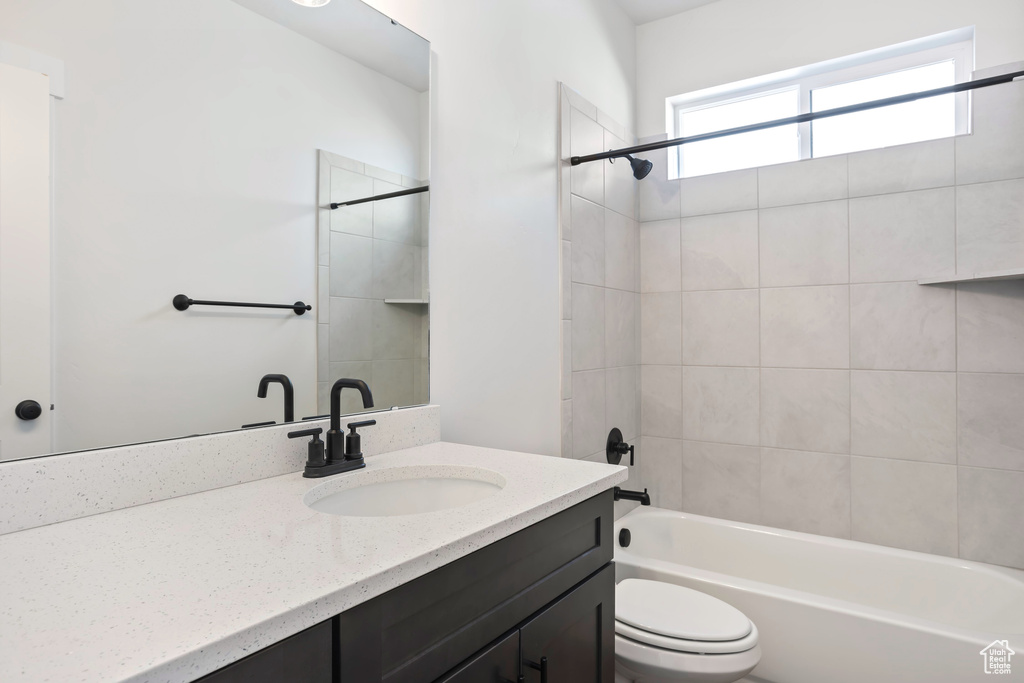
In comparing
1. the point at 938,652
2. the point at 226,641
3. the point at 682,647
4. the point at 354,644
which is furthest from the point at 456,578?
the point at 938,652

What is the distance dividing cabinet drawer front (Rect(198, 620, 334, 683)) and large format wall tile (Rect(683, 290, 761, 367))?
7.02 ft

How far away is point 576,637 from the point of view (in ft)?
3.20

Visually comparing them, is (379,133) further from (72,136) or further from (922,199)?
(922,199)

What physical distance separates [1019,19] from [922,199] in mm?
635

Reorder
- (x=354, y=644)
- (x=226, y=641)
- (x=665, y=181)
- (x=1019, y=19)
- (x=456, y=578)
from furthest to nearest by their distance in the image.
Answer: (x=665, y=181)
(x=1019, y=19)
(x=456, y=578)
(x=354, y=644)
(x=226, y=641)

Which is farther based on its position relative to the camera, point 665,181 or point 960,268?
point 665,181

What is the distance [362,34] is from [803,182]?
1786 millimetres

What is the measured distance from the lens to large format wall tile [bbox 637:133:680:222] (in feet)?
8.23

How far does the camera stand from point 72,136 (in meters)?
0.82

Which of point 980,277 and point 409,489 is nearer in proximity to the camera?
point 409,489

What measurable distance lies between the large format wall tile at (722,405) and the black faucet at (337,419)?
1.74 meters

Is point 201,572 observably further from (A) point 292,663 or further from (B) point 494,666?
(B) point 494,666

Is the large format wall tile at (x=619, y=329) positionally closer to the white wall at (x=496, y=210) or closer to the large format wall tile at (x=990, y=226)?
the white wall at (x=496, y=210)

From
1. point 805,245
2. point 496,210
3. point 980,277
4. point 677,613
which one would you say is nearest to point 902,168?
point 805,245
